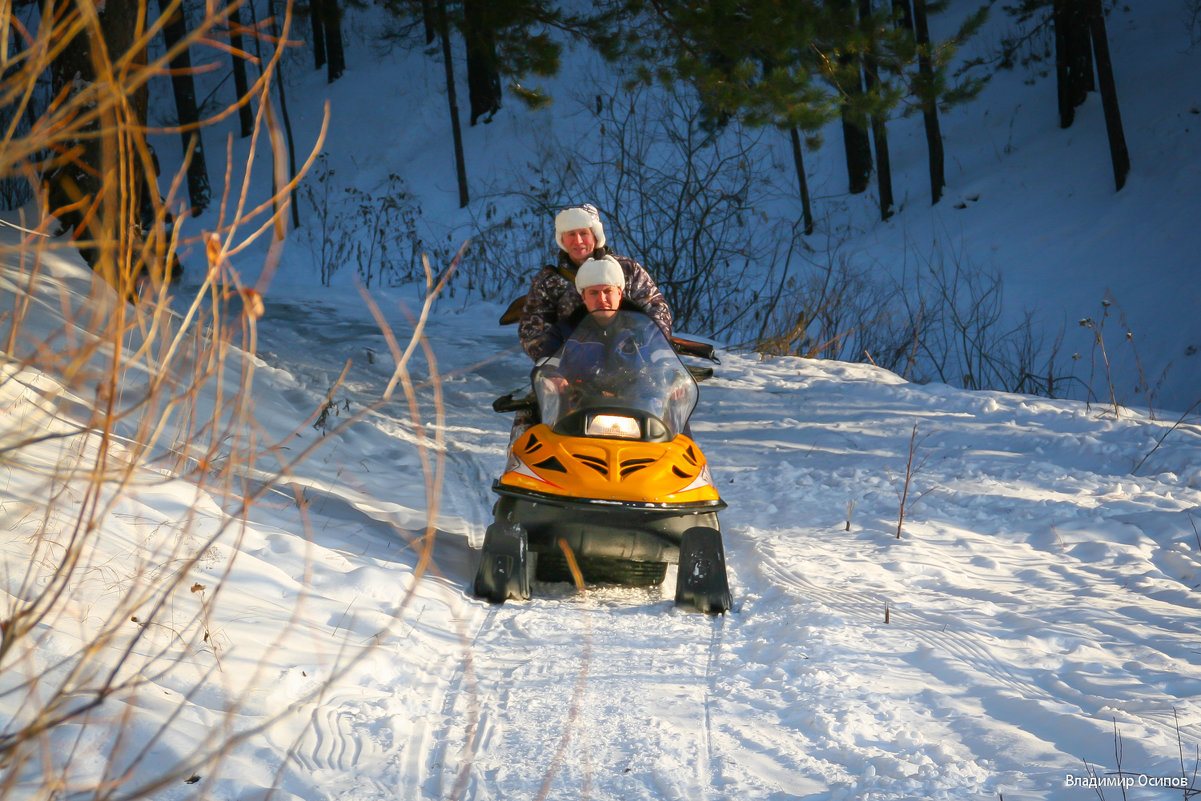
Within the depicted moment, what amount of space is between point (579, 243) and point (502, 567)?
210cm

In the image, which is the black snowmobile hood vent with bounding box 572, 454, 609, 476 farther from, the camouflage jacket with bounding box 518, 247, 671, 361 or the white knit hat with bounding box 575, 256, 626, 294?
the camouflage jacket with bounding box 518, 247, 671, 361

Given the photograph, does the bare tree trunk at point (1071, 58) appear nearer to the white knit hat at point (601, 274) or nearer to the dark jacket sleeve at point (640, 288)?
the dark jacket sleeve at point (640, 288)

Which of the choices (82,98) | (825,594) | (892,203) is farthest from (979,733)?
(892,203)

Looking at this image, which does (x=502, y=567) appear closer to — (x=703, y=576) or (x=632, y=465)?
(x=632, y=465)

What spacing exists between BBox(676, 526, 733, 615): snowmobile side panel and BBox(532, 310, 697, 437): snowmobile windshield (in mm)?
562

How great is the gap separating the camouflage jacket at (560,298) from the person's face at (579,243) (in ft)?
0.21

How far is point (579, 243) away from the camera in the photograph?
5.20 m

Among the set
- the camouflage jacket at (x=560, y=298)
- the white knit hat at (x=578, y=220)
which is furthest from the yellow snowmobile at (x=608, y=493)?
the white knit hat at (x=578, y=220)

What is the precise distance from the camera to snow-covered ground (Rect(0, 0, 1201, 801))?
7.76 ft

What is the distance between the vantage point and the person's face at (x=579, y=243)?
5.18 metres

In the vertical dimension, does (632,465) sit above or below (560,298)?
below

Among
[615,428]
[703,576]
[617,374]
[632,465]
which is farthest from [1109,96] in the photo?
[703,576]

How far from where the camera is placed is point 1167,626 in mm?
3469

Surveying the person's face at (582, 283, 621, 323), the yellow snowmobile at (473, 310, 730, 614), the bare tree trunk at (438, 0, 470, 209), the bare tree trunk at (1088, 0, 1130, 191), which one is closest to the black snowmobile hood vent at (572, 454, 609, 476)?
the yellow snowmobile at (473, 310, 730, 614)
